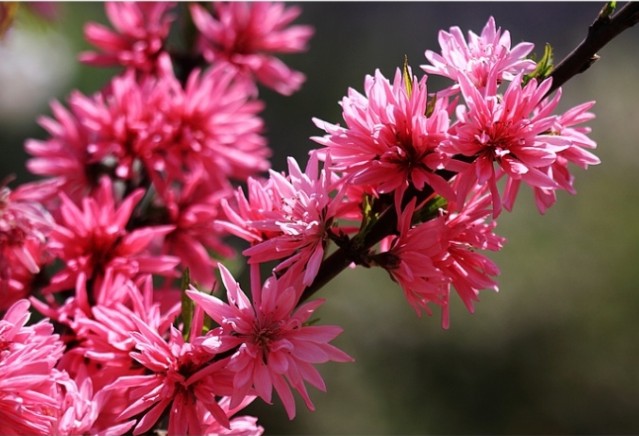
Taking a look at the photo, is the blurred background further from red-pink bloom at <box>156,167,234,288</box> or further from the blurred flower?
Result: the blurred flower

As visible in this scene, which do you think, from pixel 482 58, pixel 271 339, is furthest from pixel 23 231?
pixel 482 58

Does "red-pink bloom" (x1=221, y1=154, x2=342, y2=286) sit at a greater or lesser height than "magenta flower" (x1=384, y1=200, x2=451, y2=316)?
greater

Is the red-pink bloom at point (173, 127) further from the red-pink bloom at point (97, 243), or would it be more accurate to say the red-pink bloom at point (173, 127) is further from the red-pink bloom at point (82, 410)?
the red-pink bloom at point (82, 410)

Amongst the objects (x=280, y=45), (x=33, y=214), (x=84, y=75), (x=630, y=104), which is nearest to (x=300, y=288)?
(x=33, y=214)

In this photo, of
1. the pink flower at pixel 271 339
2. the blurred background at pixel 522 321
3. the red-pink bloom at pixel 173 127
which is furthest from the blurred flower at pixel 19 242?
the blurred background at pixel 522 321

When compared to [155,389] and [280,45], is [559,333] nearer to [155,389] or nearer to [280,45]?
[280,45]

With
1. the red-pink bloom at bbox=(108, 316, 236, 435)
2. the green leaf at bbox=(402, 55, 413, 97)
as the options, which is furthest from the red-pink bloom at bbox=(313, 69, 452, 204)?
the red-pink bloom at bbox=(108, 316, 236, 435)
